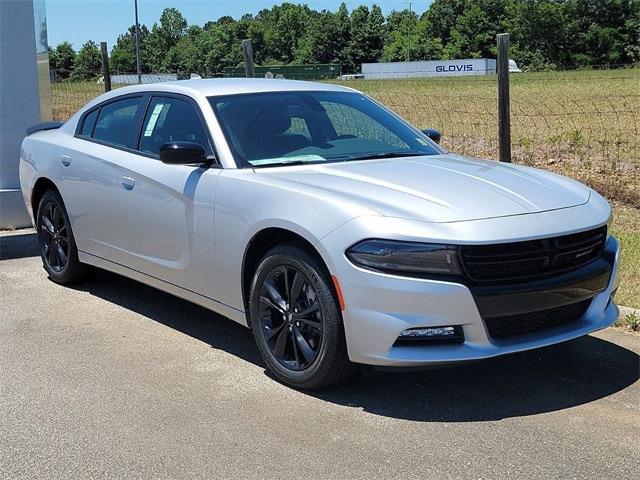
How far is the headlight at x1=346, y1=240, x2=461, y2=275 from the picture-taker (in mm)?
3748

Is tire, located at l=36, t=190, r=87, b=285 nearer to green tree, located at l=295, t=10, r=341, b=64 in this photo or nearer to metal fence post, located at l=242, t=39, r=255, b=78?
metal fence post, located at l=242, t=39, r=255, b=78

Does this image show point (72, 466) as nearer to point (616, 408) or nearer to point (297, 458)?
point (297, 458)

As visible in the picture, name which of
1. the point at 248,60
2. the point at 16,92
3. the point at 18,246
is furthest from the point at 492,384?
the point at 16,92

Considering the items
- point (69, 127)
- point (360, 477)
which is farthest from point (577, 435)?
point (69, 127)

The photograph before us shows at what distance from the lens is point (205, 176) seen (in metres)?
4.82

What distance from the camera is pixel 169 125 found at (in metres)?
5.39

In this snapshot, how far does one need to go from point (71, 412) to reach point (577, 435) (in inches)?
96.8

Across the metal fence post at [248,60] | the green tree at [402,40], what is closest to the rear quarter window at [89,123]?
the metal fence post at [248,60]

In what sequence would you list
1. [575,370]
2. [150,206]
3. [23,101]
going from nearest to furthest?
1. [575,370]
2. [150,206]
3. [23,101]

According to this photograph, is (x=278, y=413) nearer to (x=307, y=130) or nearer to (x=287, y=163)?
(x=287, y=163)

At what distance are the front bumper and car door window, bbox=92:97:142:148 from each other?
7.99 ft

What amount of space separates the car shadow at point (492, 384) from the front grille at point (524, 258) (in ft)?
1.54

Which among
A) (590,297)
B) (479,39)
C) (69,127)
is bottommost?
(590,297)

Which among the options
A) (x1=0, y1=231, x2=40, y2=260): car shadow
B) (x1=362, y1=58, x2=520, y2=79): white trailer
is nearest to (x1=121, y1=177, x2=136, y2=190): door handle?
(x1=0, y1=231, x2=40, y2=260): car shadow
